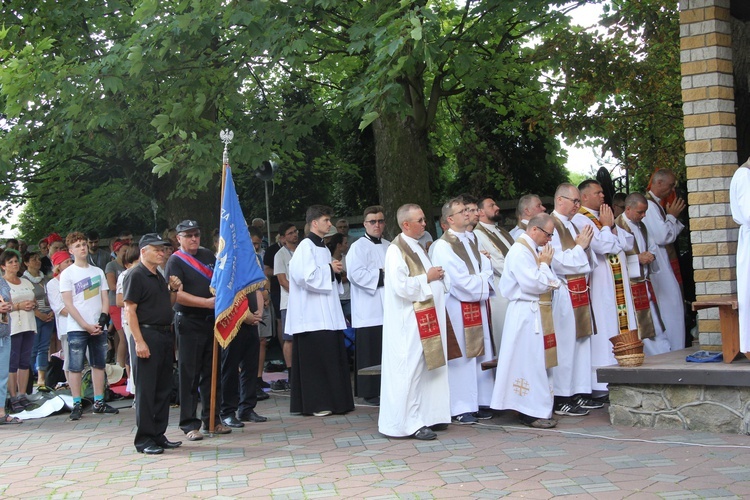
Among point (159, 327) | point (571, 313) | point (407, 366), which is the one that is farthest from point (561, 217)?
point (159, 327)

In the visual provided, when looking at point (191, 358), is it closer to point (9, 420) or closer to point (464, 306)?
point (464, 306)

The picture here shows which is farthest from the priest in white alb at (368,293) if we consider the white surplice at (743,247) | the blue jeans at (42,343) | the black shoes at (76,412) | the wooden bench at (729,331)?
the blue jeans at (42,343)

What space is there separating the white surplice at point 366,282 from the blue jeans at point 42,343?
4.23 meters

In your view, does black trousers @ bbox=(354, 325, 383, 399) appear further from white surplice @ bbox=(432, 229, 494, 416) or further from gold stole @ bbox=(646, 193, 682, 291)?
gold stole @ bbox=(646, 193, 682, 291)

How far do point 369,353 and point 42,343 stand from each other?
4.42 m

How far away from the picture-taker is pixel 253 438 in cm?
915

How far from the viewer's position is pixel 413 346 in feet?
28.7

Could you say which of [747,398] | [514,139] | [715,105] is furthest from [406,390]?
[514,139]

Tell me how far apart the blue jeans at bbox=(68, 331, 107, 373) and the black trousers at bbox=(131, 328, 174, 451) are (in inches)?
107

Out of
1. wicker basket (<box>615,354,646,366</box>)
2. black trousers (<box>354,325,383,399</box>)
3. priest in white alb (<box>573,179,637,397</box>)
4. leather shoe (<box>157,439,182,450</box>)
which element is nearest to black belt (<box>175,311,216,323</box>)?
leather shoe (<box>157,439,182,450</box>)

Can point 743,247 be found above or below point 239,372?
above

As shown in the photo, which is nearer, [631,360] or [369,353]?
[631,360]

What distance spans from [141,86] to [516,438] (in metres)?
6.63

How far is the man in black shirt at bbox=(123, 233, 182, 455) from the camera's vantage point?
27.7 feet
